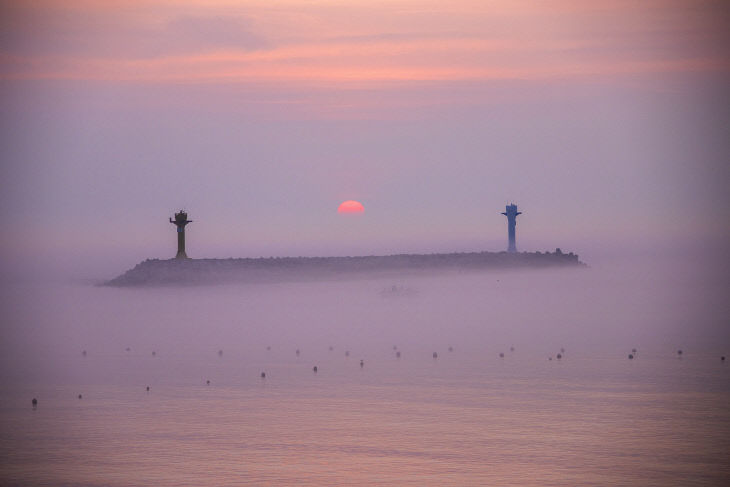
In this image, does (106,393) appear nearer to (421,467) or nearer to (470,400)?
(470,400)

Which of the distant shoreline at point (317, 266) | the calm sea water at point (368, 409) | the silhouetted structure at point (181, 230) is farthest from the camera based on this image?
the distant shoreline at point (317, 266)

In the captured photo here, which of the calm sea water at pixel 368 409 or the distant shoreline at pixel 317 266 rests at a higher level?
the distant shoreline at pixel 317 266

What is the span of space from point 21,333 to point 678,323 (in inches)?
2357

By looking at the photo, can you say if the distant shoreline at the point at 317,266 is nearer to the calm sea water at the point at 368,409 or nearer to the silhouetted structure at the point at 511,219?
the silhouetted structure at the point at 511,219

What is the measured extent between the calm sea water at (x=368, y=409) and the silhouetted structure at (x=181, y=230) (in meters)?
64.2

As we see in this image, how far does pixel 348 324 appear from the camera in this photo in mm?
102062

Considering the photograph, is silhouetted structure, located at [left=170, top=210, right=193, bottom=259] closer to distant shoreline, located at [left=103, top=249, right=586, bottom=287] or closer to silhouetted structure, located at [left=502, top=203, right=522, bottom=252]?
distant shoreline, located at [left=103, top=249, right=586, bottom=287]

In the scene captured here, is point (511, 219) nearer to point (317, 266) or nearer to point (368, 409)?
point (317, 266)

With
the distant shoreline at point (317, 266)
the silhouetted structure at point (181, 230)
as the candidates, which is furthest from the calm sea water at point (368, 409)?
the distant shoreline at point (317, 266)

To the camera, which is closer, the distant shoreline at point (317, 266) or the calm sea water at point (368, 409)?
the calm sea water at point (368, 409)

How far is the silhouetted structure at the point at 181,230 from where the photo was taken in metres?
152

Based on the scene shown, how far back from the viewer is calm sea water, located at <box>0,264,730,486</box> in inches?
1206

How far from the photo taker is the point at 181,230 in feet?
513

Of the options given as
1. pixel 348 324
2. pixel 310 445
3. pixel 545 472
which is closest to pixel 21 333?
pixel 348 324
